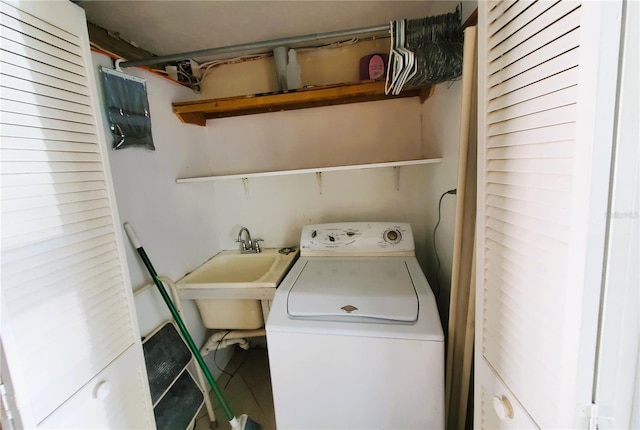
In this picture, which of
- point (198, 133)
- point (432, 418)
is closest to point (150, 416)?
point (432, 418)

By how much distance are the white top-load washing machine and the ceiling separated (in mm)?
1488

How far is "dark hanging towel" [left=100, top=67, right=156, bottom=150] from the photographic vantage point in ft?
4.66

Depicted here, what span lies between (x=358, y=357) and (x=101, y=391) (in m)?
0.93

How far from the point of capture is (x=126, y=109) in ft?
4.96

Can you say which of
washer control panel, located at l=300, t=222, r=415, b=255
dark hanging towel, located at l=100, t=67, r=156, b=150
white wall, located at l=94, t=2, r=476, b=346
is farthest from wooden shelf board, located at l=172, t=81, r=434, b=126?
washer control panel, located at l=300, t=222, r=415, b=255

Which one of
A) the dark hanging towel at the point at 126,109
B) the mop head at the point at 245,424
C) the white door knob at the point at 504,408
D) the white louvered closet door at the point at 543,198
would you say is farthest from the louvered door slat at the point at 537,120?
the mop head at the point at 245,424

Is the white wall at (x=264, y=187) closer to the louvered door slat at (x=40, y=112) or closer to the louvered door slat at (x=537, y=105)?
the louvered door slat at (x=40, y=112)

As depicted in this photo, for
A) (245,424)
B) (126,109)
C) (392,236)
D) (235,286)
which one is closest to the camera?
(126,109)

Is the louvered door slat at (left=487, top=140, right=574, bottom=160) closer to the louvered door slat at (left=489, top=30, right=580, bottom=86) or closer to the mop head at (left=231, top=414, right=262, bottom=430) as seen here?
the louvered door slat at (left=489, top=30, right=580, bottom=86)

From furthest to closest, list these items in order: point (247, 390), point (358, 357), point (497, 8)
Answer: point (247, 390)
point (358, 357)
point (497, 8)

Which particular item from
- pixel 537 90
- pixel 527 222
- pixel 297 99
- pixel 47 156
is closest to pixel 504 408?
pixel 527 222

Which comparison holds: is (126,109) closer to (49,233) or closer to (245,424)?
(49,233)

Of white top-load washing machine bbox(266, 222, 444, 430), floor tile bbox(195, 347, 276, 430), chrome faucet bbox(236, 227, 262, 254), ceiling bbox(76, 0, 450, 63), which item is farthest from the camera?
chrome faucet bbox(236, 227, 262, 254)

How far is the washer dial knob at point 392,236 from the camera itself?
1911 millimetres
